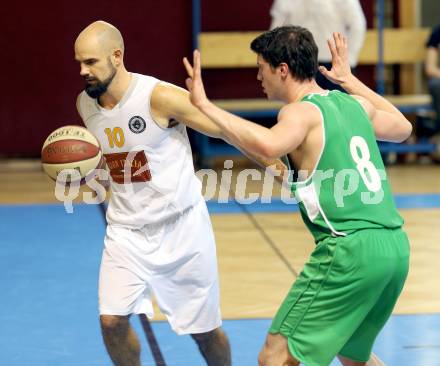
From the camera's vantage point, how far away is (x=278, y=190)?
11688 millimetres

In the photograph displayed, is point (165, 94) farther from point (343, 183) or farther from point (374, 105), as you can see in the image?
point (343, 183)

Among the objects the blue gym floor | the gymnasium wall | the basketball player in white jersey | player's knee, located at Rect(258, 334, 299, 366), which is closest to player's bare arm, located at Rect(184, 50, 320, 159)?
player's knee, located at Rect(258, 334, 299, 366)

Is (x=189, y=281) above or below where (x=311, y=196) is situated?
below

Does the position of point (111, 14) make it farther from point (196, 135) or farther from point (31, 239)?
point (31, 239)

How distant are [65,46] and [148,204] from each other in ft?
28.0

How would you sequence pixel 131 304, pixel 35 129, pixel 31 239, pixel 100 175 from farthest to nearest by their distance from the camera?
1. pixel 35 129
2. pixel 31 239
3. pixel 100 175
4. pixel 131 304

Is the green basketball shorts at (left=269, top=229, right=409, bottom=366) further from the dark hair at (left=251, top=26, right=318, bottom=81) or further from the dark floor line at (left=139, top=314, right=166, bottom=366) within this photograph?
the dark floor line at (left=139, top=314, right=166, bottom=366)

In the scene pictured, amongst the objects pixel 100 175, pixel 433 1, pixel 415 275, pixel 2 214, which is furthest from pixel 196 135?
pixel 100 175

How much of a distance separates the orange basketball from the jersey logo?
31cm

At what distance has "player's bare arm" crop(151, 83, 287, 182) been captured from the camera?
4898 millimetres

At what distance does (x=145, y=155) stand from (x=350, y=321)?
4.76 ft

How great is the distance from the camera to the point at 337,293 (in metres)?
4.11

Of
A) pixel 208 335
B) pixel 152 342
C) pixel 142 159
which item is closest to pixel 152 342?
pixel 152 342

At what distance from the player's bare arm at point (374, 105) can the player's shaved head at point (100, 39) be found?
1.07 meters
